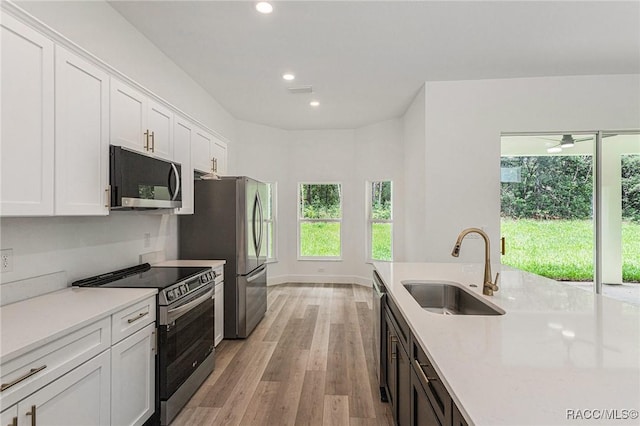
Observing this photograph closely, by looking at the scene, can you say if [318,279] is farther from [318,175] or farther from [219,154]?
[219,154]

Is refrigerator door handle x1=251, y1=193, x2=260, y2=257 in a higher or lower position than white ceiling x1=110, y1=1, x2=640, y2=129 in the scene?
lower

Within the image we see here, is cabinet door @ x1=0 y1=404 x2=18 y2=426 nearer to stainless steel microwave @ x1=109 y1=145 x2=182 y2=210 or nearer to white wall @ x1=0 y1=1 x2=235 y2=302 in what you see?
white wall @ x1=0 y1=1 x2=235 y2=302

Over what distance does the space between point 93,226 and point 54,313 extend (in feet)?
3.08

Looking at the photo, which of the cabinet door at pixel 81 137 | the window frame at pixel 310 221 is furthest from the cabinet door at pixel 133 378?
the window frame at pixel 310 221

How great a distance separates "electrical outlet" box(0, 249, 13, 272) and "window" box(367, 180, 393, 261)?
5096mm

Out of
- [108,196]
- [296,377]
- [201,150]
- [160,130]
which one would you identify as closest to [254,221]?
[201,150]

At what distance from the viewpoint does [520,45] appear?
3.14 m

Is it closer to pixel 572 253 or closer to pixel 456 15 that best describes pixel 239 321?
pixel 456 15

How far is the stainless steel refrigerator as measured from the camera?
356cm

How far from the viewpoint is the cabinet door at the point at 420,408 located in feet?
3.82

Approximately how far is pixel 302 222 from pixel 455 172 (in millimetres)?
3269

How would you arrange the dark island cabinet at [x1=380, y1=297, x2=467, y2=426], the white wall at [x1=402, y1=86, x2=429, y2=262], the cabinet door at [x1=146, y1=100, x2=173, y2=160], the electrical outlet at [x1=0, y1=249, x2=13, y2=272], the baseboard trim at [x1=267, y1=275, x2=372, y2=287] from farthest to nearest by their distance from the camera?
the baseboard trim at [x1=267, y1=275, x2=372, y2=287] < the white wall at [x1=402, y1=86, x2=429, y2=262] < the cabinet door at [x1=146, y1=100, x2=173, y2=160] < the electrical outlet at [x1=0, y1=249, x2=13, y2=272] < the dark island cabinet at [x1=380, y1=297, x2=467, y2=426]

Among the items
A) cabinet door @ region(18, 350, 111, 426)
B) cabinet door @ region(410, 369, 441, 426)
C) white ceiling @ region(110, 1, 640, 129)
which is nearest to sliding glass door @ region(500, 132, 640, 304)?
white ceiling @ region(110, 1, 640, 129)

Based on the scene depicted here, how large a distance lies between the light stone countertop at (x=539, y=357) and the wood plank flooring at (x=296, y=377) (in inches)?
46.2
